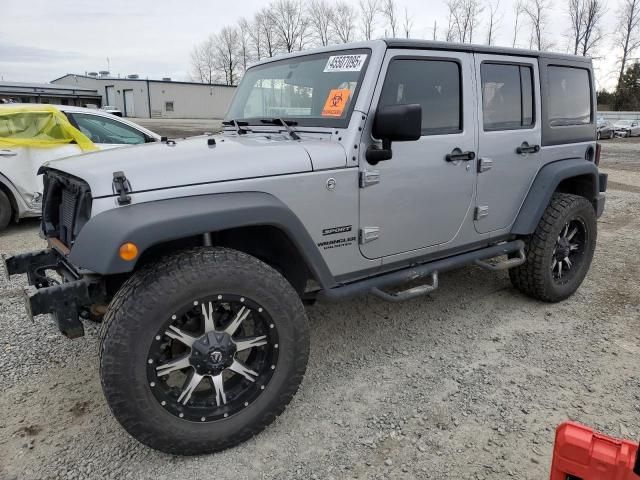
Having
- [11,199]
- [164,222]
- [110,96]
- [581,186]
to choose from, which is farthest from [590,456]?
[110,96]

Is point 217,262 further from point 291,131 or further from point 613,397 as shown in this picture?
point 613,397

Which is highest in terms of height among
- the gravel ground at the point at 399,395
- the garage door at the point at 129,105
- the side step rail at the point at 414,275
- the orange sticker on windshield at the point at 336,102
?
the garage door at the point at 129,105

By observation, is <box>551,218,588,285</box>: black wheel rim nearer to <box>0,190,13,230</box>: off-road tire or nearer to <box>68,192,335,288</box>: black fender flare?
<box>68,192,335,288</box>: black fender flare

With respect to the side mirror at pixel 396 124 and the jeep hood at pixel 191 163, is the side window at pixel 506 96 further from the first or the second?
the jeep hood at pixel 191 163

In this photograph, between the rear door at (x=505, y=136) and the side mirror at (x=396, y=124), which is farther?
the rear door at (x=505, y=136)

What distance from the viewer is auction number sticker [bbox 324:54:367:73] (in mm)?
2982

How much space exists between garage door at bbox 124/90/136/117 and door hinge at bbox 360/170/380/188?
5484cm

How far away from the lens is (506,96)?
12.2ft

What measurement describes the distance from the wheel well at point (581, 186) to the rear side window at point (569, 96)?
0.49 meters

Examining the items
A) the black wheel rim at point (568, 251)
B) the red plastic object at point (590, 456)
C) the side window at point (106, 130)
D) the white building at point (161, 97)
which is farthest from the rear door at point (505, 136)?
the white building at point (161, 97)

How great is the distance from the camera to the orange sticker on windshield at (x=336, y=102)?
115 inches

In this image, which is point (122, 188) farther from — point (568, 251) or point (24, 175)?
point (24, 175)

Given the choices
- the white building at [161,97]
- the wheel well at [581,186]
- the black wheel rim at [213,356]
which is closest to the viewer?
the black wheel rim at [213,356]

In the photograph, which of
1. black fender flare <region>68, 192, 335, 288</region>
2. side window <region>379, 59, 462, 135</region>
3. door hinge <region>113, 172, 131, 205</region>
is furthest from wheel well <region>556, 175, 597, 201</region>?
door hinge <region>113, 172, 131, 205</region>
